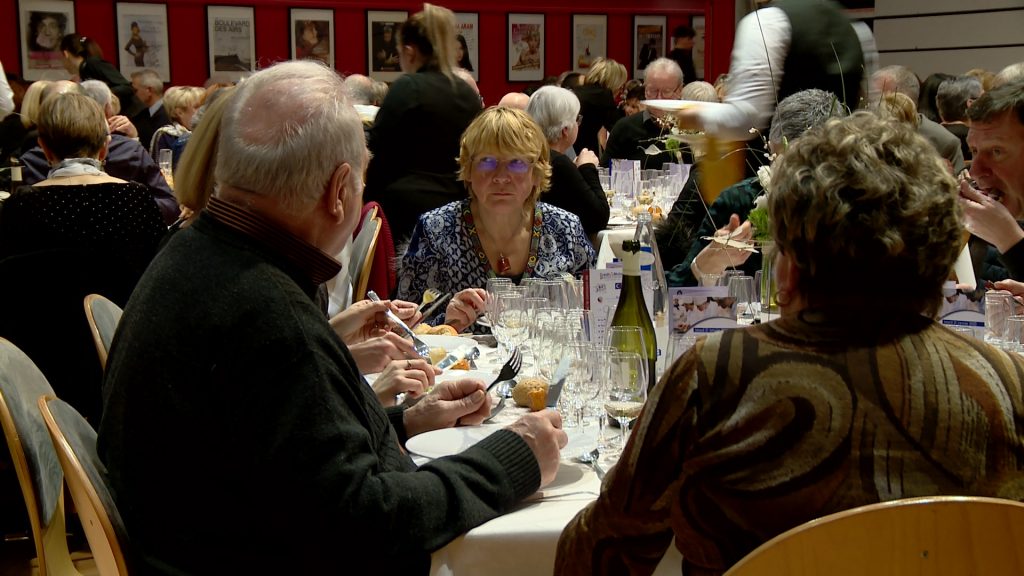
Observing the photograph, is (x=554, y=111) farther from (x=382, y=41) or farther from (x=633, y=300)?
(x=382, y=41)

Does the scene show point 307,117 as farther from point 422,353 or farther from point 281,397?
point 422,353

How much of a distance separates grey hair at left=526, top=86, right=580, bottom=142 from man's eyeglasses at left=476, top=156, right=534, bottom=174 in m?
2.60

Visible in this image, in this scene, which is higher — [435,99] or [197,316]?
[435,99]

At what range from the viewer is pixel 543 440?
189cm

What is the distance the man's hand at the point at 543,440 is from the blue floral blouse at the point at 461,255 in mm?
1911

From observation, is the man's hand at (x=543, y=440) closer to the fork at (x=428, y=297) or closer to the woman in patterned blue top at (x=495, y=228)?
the fork at (x=428, y=297)

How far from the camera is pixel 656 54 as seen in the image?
14.0 metres

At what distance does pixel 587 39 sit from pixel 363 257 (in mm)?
9818

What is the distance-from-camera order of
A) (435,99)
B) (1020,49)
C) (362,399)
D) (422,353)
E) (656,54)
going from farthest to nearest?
(656,54) → (1020,49) → (435,99) → (422,353) → (362,399)

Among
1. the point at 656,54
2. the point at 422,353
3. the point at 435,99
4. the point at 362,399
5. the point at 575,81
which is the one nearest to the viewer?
the point at 362,399

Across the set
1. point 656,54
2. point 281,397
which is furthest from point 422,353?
point 656,54

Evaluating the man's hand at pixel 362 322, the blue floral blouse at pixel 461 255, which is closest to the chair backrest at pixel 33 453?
the man's hand at pixel 362 322

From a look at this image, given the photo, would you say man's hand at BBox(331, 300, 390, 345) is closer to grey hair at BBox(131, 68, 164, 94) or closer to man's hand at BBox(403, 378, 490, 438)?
man's hand at BBox(403, 378, 490, 438)

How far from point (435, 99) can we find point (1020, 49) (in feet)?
28.9
